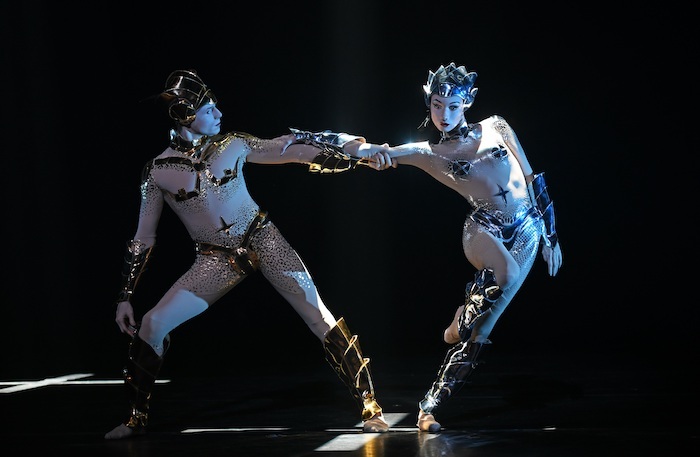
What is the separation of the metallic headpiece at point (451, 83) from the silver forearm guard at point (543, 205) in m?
0.41

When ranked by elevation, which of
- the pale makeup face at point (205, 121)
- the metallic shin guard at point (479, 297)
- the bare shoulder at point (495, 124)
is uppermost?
the pale makeup face at point (205, 121)

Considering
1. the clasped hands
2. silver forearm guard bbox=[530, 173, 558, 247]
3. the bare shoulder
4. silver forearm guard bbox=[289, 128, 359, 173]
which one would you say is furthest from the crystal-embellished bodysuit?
silver forearm guard bbox=[530, 173, 558, 247]

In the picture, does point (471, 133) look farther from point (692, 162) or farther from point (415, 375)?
point (692, 162)

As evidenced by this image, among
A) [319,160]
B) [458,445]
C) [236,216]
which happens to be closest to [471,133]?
[319,160]

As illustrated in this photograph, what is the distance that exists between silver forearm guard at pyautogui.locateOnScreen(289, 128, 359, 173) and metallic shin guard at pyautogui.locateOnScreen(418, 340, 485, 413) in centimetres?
81

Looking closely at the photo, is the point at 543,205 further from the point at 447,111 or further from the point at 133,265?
the point at 133,265

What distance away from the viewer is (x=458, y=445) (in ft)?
10.4

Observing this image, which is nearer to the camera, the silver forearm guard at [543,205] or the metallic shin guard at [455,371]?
the metallic shin guard at [455,371]

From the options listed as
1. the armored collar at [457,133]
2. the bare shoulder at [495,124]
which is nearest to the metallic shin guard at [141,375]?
the armored collar at [457,133]

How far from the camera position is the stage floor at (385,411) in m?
3.17

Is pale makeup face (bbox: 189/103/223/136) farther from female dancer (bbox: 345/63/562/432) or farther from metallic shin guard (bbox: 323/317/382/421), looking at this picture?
metallic shin guard (bbox: 323/317/382/421)

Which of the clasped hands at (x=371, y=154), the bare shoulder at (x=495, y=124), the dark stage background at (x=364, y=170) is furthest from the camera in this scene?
the dark stage background at (x=364, y=170)

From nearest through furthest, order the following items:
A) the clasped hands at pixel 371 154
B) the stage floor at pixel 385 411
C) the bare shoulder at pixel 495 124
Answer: the stage floor at pixel 385 411 < the clasped hands at pixel 371 154 < the bare shoulder at pixel 495 124

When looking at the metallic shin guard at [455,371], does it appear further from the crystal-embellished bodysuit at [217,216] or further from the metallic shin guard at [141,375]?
the metallic shin guard at [141,375]
